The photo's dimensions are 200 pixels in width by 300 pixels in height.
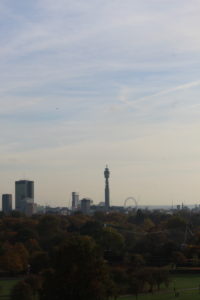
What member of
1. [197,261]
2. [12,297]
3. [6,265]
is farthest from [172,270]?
[12,297]

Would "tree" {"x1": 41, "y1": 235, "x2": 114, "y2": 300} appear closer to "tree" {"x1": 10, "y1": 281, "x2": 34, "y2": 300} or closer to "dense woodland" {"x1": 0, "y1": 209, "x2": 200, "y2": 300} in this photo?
"dense woodland" {"x1": 0, "y1": 209, "x2": 200, "y2": 300}

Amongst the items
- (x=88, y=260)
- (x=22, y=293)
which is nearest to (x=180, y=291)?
(x=22, y=293)

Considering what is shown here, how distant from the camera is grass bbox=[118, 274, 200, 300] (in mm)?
34000

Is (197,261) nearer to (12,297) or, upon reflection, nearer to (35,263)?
(35,263)

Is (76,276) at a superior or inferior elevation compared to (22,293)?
superior

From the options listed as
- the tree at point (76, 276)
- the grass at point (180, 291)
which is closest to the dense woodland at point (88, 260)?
the tree at point (76, 276)

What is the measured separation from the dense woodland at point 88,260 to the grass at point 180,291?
1.94 feet

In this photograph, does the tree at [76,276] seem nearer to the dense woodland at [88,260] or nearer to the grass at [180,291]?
the dense woodland at [88,260]

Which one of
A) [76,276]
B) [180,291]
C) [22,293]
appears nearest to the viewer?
[76,276]

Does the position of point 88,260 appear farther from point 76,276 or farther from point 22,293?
point 22,293

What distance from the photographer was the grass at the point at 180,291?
112 ft

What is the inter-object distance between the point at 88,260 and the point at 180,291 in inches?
490

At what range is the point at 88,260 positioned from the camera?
83.7 ft

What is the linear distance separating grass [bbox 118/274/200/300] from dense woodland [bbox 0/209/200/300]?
1.94ft
